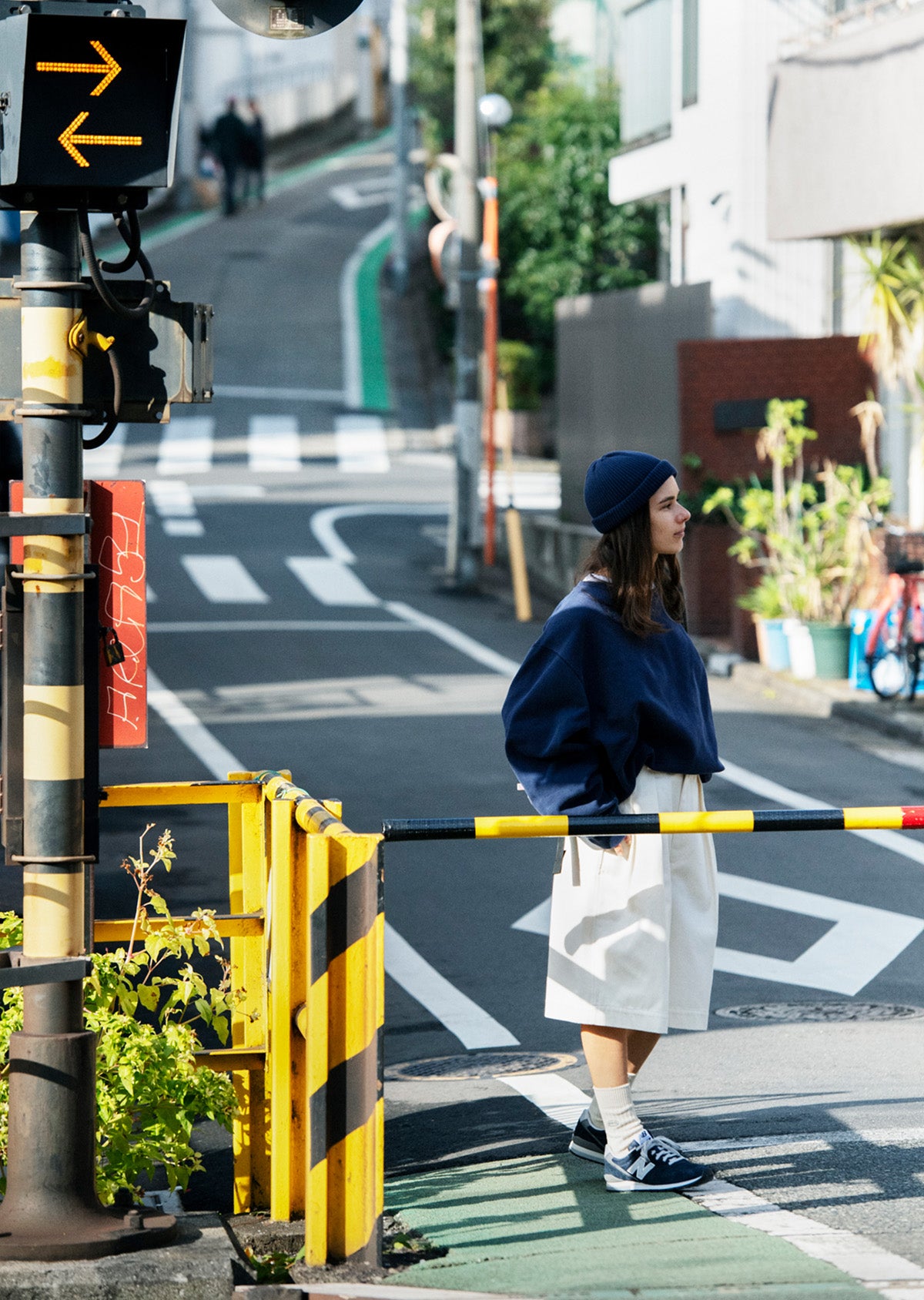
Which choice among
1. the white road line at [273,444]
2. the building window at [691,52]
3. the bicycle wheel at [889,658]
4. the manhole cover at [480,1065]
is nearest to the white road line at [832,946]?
the manhole cover at [480,1065]

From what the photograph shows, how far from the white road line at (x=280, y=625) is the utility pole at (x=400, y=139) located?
2579 centimetres

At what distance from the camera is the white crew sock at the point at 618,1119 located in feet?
16.4

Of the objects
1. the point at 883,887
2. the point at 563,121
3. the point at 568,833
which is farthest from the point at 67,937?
the point at 563,121

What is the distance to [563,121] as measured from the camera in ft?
119

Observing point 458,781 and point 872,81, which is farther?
point 872,81

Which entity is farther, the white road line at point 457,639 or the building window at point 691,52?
the building window at point 691,52

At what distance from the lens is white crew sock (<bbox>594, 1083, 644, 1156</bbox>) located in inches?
197

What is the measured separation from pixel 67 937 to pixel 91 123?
1.80 m

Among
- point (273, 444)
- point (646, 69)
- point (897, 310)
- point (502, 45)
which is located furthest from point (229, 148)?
point (897, 310)

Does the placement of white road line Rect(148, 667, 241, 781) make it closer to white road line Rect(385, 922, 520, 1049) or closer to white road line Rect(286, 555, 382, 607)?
white road line Rect(385, 922, 520, 1049)

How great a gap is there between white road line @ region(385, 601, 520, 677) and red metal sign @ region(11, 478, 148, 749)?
11.3 metres

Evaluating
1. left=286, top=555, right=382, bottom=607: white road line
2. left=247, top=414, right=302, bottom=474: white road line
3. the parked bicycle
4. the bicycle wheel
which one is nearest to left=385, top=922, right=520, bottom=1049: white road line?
the parked bicycle

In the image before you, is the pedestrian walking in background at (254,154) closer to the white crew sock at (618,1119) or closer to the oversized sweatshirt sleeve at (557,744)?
the oversized sweatshirt sleeve at (557,744)

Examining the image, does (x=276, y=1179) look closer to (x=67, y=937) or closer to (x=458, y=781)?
(x=67, y=937)
